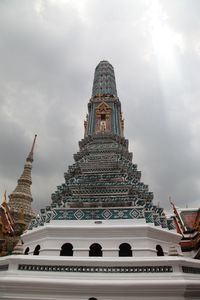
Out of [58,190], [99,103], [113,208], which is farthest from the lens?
[99,103]

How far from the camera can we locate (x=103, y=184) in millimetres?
14195

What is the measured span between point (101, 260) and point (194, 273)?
3.43 metres

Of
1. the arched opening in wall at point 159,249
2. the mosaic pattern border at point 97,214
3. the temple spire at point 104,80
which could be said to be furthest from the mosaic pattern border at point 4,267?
the temple spire at point 104,80

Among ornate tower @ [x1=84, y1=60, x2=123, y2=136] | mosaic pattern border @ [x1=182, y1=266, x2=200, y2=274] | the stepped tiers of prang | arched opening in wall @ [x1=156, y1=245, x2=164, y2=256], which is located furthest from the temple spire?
mosaic pattern border @ [x1=182, y1=266, x2=200, y2=274]

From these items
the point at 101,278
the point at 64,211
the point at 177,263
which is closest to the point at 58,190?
the point at 64,211

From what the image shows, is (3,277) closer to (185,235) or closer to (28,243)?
(28,243)

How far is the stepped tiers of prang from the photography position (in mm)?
12656

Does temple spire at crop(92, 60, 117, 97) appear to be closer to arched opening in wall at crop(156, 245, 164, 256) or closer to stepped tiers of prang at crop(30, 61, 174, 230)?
stepped tiers of prang at crop(30, 61, 174, 230)

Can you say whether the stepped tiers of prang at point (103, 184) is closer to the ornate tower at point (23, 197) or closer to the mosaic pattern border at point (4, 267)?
the mosaic pattern border at point (4, 267)

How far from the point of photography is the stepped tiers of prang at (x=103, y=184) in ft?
41.5

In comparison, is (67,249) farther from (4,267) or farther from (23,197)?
(23,197)

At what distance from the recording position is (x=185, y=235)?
16.6 m

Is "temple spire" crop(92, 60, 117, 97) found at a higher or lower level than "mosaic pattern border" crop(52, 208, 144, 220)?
higher

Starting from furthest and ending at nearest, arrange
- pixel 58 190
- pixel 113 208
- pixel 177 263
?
pixel 58 190, pixel 113 208, pixel 177 263
